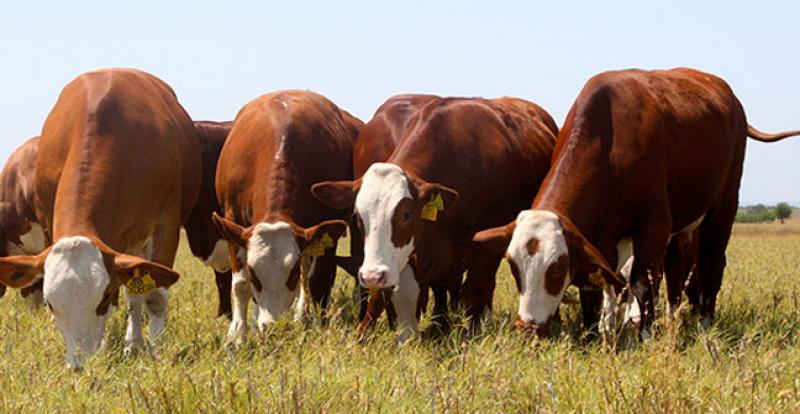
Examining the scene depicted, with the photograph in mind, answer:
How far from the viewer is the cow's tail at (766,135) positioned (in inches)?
416

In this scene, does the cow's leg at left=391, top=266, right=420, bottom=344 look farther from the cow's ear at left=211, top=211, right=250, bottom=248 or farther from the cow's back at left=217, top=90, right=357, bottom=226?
the cow's ear at left=211, top=211, right=250, bottom=248

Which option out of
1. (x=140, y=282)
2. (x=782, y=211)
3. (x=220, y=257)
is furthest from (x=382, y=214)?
(x=782, y=211)

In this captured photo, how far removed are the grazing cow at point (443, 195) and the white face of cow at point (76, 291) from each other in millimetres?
1874

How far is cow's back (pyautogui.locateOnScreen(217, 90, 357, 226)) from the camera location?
855 centimetres

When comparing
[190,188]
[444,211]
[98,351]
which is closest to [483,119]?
[444,211]

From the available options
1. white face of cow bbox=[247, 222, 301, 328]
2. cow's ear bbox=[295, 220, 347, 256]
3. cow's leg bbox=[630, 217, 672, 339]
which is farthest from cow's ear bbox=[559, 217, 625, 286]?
white face of cow bbox=[247, 222, 301, 328]

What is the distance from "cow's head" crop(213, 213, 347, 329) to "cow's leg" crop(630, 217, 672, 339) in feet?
8.02

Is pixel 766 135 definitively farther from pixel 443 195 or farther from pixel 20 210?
pixel 20 210

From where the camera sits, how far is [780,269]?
14906 millimetres

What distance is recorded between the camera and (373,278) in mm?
7020

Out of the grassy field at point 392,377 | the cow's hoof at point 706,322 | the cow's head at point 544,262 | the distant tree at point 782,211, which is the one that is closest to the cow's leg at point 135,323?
the grassy field at point 392,377

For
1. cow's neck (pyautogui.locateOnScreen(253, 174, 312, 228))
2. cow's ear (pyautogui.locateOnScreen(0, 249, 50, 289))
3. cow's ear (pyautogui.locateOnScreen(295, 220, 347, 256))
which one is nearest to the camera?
cow's ear (pyautogui.locateOnScreen(0, 249, 50, 289))

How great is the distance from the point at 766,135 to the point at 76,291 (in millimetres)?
7689

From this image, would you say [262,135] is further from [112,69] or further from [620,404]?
[620,404]
